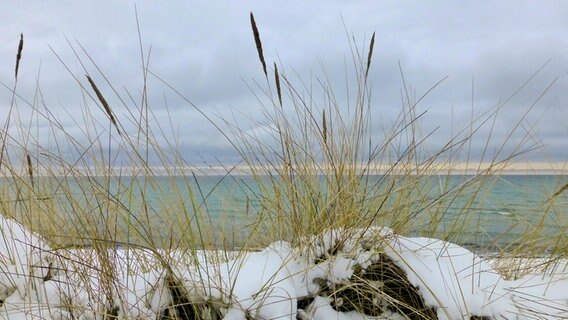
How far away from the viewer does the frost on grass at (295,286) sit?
1593 mm

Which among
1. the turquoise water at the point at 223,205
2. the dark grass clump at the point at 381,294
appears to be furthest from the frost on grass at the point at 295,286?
the turquoise water at the point at 223,205

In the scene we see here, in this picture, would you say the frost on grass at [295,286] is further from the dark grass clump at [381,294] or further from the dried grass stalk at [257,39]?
the dried grass stalk at [257,39]

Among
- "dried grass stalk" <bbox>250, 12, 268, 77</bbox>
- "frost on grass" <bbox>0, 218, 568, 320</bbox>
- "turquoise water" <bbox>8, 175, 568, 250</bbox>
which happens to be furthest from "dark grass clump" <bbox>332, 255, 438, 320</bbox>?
"dried grass stalk" <bbox>250, 12, 268, 77</bbox>

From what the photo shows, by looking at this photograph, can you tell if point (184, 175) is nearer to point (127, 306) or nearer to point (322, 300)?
point (127, 306)

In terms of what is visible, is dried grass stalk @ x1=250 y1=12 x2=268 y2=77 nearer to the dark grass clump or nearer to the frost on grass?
the frost on grass

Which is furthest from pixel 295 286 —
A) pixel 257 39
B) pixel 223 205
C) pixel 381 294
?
A: pixel 257 39

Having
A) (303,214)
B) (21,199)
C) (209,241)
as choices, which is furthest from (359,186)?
(21,199)

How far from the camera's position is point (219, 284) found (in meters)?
1.60

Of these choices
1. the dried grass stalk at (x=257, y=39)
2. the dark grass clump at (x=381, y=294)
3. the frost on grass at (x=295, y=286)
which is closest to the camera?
the frost on grass at (x=295, y=286)

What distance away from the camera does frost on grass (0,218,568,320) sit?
62.7 inches

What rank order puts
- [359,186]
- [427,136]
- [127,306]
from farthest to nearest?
[427,136]
[359,186]
[127,306]

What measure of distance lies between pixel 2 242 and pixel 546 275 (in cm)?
217

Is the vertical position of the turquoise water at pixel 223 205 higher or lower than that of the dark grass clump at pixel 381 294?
higher

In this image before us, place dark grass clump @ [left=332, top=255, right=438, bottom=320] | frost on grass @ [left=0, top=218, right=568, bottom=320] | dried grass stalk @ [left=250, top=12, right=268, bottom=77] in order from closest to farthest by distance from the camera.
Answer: frost on grass @ [left=0, top=218, right=568, bottom=320], dark grass clump @ [left=332, top=255, right=438, bottom=320], dried grass stalk @ [left=250, top=12, right=268, bottom=77]
